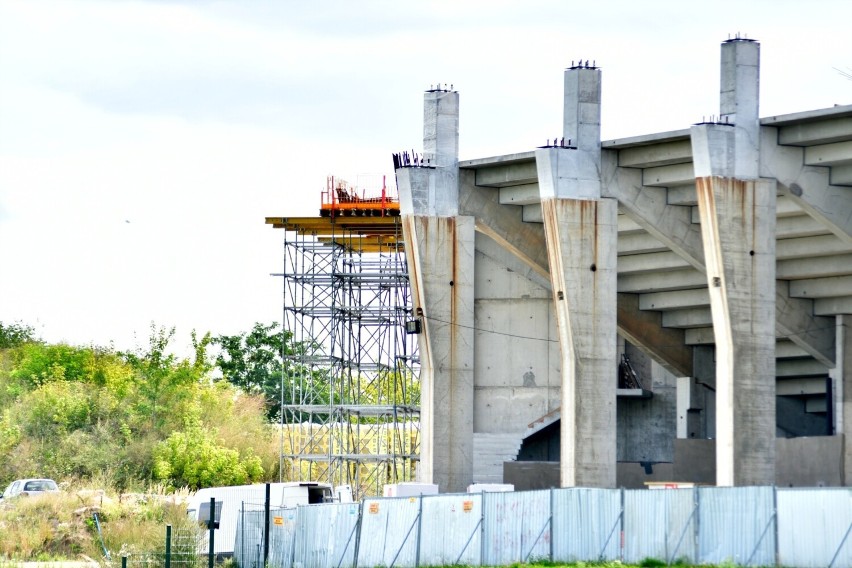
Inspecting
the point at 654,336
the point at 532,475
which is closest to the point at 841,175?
the point at 654,336

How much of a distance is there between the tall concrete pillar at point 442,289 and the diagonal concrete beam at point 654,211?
21.2 feet

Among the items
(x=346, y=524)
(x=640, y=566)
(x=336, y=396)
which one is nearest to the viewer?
(x=640, y=566)

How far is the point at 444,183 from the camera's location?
5238 centimetres

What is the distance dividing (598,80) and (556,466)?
14219mm

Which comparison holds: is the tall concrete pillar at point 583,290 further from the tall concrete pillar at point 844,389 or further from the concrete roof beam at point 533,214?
the tall concrete pillar at point 844,389

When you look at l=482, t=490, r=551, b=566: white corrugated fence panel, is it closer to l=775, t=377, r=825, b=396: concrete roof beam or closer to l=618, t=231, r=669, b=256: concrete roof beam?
l=618, t=231, r=669, b=256: concrete roof beam

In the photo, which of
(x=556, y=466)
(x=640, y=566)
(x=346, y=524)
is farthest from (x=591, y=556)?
(x=556, y=466)

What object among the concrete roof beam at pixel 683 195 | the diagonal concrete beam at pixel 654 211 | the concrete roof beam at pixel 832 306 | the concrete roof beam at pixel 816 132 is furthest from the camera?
the concrete roof beam at pixel 832 306

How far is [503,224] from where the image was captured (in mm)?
54125

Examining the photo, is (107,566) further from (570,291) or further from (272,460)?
(272,460)

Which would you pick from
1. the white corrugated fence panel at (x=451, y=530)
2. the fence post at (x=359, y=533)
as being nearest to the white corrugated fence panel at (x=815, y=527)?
the white corrugated fence panel at (x=451, y=530)

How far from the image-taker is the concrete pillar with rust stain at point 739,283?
142ft

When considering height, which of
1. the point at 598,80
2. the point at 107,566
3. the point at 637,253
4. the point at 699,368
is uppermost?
the point at 598,80

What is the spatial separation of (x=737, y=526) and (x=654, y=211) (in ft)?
70.8
